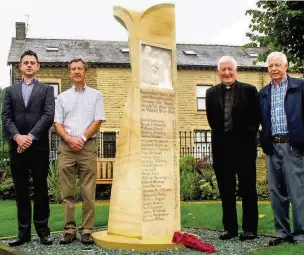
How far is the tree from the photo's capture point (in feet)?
57.5

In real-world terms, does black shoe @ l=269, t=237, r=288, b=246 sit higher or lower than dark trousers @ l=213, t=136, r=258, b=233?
lower

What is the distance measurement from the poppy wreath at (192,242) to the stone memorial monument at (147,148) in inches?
4.8

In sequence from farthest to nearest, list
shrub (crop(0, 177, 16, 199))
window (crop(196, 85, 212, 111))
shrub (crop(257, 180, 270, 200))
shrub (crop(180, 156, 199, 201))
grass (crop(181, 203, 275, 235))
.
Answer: window (crop(196, 85, 212, 111)) < shrub (crop(0, 177, 16, 199)) < shrub (crop(257, 180, 270, 200)) < shrub (crop(180, 156, 199, 201)) < grass (crop(181, 203, 275, 235))

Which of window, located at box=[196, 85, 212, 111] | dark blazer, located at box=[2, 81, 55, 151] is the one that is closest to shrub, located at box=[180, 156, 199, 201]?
dark blazer, located at box=[2, 81, 55, 151]

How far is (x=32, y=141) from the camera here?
6.25m

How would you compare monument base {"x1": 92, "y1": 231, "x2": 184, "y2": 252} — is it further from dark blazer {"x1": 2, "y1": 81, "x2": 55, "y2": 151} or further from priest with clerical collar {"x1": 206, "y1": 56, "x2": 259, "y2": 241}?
dark blazer {"x1": 2, "y1": 81, "x2": 55, "y2": 151}

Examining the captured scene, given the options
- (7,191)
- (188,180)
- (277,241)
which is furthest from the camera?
(7,191)

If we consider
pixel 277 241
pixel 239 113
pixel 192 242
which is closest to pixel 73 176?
pixel 192 242

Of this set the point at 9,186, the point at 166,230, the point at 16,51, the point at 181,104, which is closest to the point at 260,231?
the point at 166,230

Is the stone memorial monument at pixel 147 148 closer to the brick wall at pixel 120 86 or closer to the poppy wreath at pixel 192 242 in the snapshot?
the poppy wreath at pixel 192 242

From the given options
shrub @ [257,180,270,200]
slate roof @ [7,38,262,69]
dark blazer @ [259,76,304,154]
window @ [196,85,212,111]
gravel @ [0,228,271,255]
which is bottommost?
gravel @ [0,228,271,255]

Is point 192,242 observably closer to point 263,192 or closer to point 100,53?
point 263,192

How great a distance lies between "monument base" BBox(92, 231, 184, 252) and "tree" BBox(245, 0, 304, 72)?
41.7 feet

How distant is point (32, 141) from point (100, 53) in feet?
77.8
